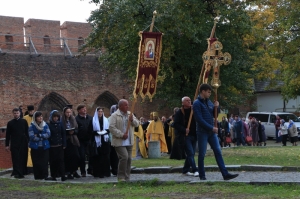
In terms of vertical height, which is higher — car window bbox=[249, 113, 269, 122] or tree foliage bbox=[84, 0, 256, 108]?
tree foliage bbox=[84, 0, 256, 108]

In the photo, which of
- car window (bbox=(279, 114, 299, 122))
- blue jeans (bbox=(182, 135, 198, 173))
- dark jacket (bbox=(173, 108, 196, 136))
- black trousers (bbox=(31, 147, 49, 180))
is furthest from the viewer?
car window (bbox=(279, 114, 299, 122))

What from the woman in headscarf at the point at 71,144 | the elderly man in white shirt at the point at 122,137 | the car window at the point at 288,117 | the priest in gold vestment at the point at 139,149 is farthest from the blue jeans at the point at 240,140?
the elderly man in white shirt at the point at 122,137

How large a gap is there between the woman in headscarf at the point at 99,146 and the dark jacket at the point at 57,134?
74 cm

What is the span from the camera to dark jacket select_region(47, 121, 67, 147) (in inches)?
594

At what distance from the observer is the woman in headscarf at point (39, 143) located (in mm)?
15053

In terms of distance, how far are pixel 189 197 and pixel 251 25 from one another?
46.2 feet

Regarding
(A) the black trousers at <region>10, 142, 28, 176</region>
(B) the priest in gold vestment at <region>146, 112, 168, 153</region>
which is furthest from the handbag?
(A) the black trousers at <region>10, 142, 28, 176</region>

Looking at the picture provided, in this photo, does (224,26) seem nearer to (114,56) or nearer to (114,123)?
(114,56)

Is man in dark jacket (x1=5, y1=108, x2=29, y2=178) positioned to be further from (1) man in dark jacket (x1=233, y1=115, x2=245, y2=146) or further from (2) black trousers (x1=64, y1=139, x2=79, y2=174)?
(1) man in dark jacket (x1=233, y1=115, x2=245, y2=146)

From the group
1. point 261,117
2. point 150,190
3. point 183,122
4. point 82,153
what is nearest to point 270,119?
point 261,117

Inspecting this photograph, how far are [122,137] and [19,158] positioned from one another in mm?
4036

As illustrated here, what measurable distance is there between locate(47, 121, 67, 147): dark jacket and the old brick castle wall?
63.8 feet

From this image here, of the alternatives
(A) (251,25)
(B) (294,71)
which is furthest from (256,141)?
(A) (251,25)

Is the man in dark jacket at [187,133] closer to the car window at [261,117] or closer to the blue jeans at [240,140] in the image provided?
the blue jeans at [240,140]
